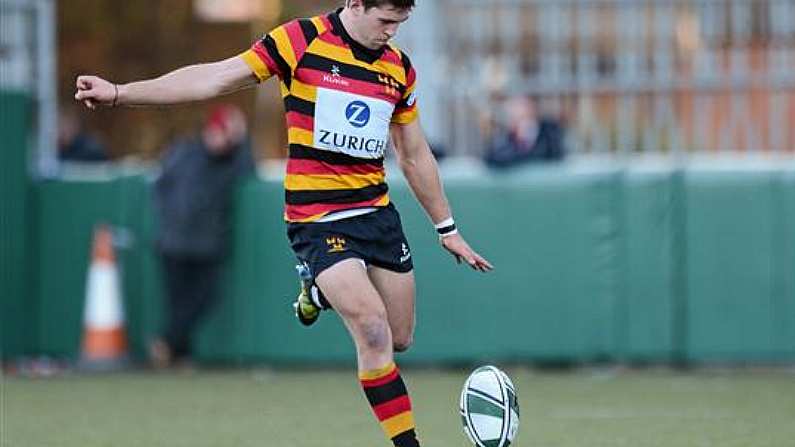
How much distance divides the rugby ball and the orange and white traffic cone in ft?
24.3

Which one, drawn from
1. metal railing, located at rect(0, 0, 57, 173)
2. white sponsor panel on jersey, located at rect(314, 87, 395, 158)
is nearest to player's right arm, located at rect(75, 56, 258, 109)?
white sponsor panel on jersey, located at rect(314, 87, 395, 158)

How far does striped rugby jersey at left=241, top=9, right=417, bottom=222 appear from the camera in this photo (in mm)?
8477

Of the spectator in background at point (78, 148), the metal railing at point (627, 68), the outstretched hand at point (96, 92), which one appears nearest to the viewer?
the outstretched hand at point (96, 92)

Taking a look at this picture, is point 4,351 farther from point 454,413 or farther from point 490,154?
point 454,413

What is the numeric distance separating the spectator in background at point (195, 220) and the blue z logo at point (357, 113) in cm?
706

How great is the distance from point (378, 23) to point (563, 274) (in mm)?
6978

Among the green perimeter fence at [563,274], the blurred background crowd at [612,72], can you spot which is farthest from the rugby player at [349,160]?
the blurred background crowd at [612,72]

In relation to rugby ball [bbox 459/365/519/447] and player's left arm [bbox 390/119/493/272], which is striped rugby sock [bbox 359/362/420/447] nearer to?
rugby ball [bbox 459/365/519/447]

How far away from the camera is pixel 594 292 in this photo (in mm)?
15109

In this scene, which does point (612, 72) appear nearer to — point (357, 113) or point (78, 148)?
point (78, 148)

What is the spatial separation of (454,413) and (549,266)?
3466 mm

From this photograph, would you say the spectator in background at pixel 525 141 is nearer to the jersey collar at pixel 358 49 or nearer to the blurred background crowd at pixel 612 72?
the blurred background crowd at pixel 612 72

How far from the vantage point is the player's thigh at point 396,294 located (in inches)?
344

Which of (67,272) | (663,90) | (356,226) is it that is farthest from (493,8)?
(356,226)
